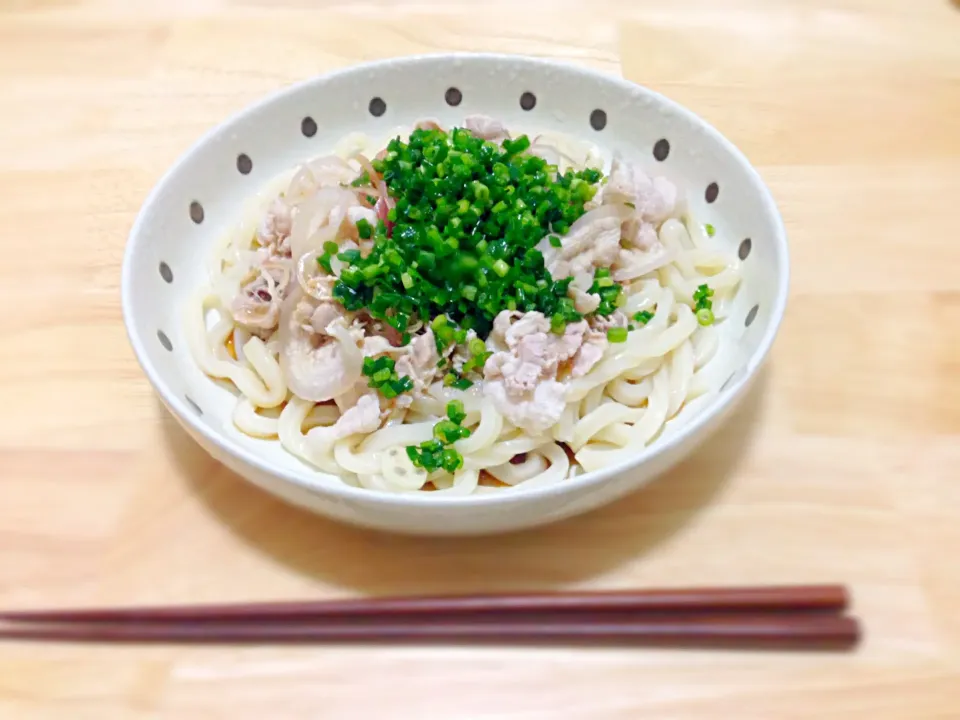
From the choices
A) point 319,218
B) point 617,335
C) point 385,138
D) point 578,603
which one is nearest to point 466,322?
point 617,335

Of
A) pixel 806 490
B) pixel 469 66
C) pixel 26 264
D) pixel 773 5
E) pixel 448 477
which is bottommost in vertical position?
pixel 26 264

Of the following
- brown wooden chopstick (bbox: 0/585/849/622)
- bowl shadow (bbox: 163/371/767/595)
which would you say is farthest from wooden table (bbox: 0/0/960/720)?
brown wooden chopstick (bbox: 0/585/849/622)

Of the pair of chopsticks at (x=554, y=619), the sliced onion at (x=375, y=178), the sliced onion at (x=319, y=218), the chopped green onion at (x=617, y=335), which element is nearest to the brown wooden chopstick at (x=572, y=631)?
the pair of chopsticks at (x=554, y=619)

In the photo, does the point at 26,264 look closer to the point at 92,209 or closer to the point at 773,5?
the point at 92,209

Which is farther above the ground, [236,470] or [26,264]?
[236,470]

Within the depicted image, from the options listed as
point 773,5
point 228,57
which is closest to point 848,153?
point 773,5

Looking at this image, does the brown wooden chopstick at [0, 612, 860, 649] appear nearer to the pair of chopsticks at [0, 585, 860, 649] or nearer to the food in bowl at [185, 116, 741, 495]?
the pair of chopsticks at [0, 585, 860, 649]

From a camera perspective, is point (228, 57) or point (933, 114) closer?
point (933, 114)
